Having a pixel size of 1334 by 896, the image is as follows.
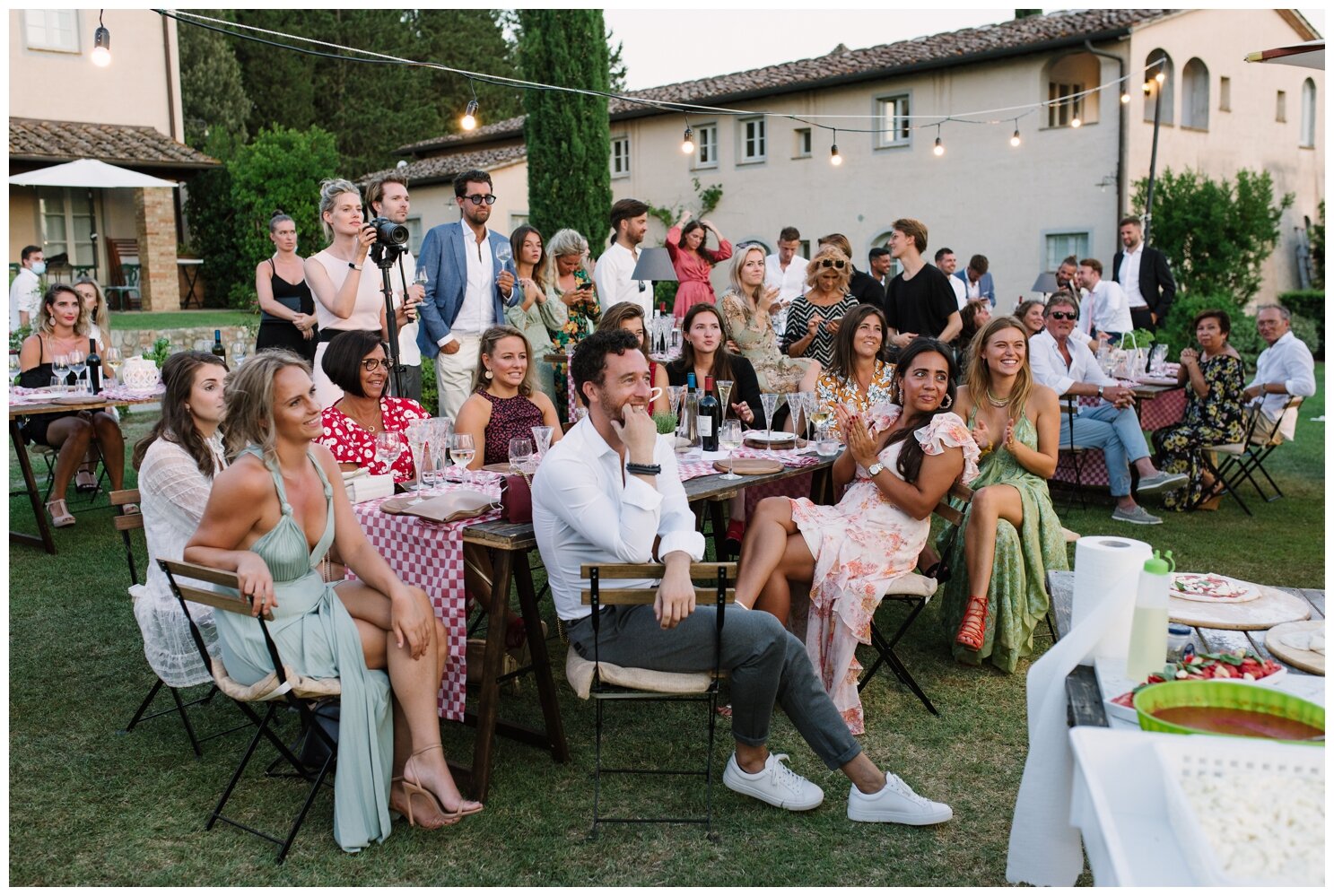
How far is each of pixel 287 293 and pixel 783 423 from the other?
3.20 meters

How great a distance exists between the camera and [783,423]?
5.88m

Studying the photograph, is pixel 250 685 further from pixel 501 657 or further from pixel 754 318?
pixel 754 318

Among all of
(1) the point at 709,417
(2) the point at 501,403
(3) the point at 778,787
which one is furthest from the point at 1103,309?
(3) the point at 778,787

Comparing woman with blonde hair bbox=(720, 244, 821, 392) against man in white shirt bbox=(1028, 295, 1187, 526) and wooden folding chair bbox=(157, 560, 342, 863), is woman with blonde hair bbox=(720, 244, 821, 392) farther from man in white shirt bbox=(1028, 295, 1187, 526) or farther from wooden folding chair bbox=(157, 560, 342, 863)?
wooden folding chair bbox=(157, 560, 342, 863)

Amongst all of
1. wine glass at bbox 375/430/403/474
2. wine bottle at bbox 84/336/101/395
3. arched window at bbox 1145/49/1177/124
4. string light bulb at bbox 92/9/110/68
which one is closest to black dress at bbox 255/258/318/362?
wine bottle at bbox 84/336/101/395

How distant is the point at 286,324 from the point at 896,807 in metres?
4.94

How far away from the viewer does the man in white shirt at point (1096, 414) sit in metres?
6.84

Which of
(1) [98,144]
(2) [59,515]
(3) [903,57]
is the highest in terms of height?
(3) [903,57]

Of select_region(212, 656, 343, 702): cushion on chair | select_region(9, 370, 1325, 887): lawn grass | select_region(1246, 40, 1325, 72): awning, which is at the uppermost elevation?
select_region(1246, 40, 1325, 72): awning

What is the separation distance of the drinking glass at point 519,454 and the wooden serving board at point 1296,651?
244 centimetres

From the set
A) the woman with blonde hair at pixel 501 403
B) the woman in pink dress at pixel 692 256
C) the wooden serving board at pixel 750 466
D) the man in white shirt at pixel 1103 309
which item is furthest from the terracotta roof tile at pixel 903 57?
the wooden serving board at pixel 750 466

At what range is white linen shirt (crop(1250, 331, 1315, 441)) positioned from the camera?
6926 mm

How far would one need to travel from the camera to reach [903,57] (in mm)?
19328

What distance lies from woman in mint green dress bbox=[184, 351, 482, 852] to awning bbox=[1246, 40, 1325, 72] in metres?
3.18
